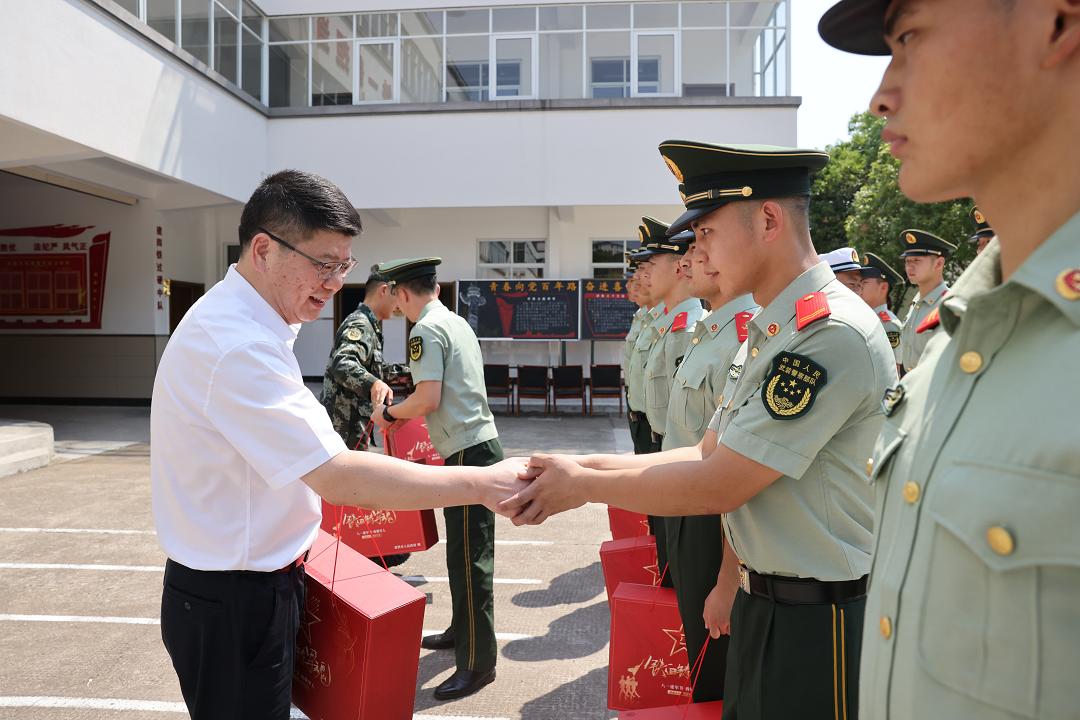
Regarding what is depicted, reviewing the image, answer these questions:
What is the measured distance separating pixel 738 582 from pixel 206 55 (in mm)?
12868

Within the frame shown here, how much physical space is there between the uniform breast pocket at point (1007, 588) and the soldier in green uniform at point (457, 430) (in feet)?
9.00

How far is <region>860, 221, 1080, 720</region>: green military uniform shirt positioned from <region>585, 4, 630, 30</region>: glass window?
46.0 feet

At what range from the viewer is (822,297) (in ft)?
5.55

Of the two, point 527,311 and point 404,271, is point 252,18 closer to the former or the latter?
point 527,311

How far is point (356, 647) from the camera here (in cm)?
194

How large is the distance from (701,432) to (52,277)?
1463cm

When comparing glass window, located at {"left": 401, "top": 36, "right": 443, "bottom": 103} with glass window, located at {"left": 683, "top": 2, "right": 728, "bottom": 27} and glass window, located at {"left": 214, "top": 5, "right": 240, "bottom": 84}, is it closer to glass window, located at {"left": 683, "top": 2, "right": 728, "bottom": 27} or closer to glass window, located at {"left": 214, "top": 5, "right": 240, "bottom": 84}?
glass window, located at {"left": 214, "top": 5, "right": 240, "bottom": 84}

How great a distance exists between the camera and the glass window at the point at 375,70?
45.5 feet

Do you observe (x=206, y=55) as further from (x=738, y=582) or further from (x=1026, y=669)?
(x=1026, y=669)

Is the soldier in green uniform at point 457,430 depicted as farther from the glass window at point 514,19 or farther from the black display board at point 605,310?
the glass window at point 514,19

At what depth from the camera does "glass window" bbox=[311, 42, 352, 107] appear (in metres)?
14.0

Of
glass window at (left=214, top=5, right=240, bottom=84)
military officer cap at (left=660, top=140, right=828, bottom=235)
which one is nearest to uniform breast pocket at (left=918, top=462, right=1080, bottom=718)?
military officer cap at (left=660, top=140, right=828, bottom=235)

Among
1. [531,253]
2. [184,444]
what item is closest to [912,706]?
[184,444]

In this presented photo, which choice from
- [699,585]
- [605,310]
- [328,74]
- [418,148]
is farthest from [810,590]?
[328,74]
